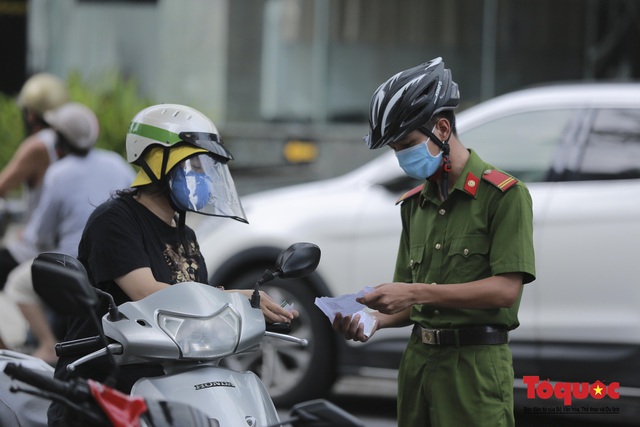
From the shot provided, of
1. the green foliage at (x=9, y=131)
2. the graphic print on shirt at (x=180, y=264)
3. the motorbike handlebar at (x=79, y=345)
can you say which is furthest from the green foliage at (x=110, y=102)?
the motorbike handlebar at (x=79, y=345)

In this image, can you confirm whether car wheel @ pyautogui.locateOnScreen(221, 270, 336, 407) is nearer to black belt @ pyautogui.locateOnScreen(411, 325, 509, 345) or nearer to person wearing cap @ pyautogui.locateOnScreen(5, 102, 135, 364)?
person wearing cap @ pyautogui.locateOnScreen(5, 102, 135, 364)

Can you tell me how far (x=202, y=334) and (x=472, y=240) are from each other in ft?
3.35

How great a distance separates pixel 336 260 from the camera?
779cm

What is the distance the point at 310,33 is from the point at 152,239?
1181 cm

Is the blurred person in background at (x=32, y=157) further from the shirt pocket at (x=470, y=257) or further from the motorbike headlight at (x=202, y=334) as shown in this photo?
the motorbike headlight at (x=202, y=334)

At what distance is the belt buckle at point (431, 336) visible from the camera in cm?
409

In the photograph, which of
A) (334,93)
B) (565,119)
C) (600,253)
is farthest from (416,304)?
(334,93)

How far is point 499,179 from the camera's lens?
4.02 metres

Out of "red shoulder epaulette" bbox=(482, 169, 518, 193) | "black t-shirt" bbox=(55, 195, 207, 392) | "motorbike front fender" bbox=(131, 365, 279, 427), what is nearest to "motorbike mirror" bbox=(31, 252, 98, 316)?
"motorbike front fender" bbox=(131, 365, 279, 427)

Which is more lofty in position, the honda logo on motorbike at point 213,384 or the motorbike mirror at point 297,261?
the motorbike mirror at point 297,261

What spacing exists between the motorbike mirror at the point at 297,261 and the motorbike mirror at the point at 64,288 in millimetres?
727

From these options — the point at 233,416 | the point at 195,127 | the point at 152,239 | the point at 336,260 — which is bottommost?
the point at 336,260

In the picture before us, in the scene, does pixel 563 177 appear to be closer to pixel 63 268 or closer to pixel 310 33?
pixel 63 268

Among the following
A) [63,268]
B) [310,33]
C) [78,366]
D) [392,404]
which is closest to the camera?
[63,268]
